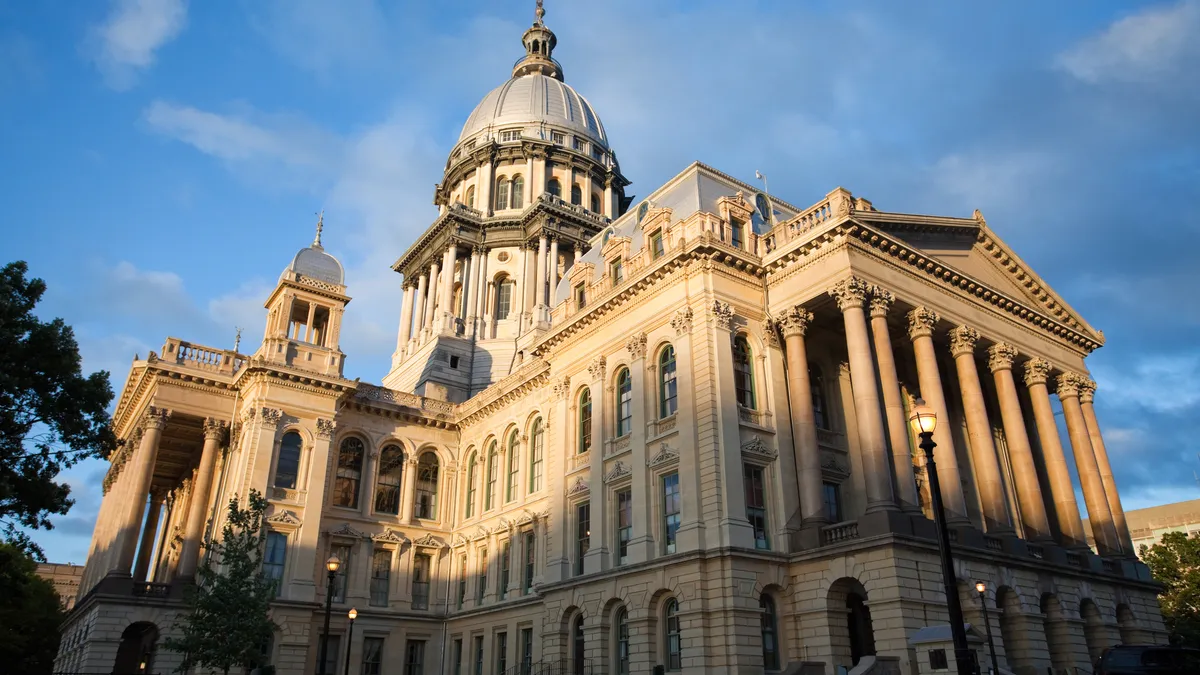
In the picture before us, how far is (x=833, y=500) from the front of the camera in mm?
33125

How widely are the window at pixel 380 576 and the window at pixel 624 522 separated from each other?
1635 cm

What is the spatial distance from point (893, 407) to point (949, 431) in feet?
6.72

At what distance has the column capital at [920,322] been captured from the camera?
3222 centimetres

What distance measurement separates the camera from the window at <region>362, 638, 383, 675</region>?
137ft

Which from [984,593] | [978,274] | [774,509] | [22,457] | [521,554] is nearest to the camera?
[22,457]

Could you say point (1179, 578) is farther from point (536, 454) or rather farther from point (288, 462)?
point (288, 462)

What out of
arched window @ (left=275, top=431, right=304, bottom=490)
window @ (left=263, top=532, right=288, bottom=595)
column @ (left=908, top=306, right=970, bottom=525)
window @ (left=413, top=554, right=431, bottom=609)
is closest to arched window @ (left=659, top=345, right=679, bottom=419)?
column @ (left=908, top=306, right=970, bottom=525)

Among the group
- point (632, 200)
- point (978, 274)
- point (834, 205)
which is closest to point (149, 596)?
point (834, 205)

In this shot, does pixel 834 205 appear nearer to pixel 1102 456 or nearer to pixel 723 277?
pixel 723 277

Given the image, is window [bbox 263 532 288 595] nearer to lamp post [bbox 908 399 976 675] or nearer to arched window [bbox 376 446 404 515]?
arched window [bbox 376 446 404 515]

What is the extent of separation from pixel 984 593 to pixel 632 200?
55.3m

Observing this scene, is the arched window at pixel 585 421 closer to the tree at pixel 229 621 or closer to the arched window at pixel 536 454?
the arched window at pixel 536 454

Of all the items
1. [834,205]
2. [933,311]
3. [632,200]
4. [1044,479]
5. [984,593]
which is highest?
[632,200]

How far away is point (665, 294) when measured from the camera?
3397cm
